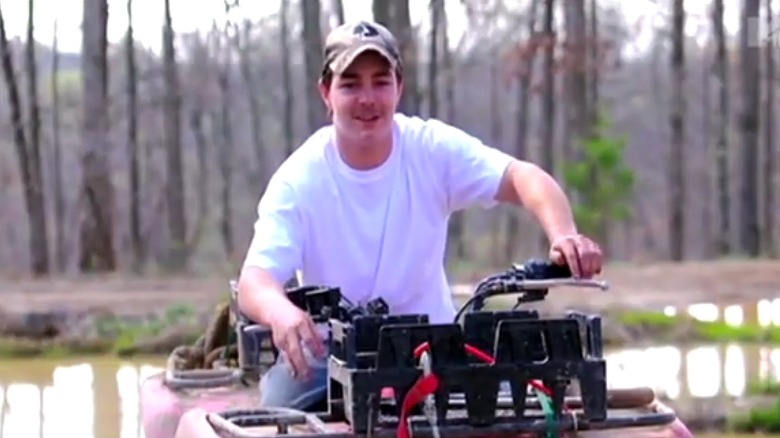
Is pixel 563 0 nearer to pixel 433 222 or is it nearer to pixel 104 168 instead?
pixel 104 168

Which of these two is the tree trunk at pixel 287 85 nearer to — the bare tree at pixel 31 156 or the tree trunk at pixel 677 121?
the bare tree at pixel 31 156

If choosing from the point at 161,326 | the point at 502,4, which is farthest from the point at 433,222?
the point at 502,4

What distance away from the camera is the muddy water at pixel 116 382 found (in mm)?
9883

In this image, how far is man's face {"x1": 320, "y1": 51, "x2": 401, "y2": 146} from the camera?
422cm

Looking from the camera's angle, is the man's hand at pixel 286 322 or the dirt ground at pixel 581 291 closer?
the man's hand at pixel 286 322

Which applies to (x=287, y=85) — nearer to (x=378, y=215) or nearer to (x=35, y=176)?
(x=35, y=176)

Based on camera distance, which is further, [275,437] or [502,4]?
[502,4]

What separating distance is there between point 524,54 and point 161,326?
536 inches

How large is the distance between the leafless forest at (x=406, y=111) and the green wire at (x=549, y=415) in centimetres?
765

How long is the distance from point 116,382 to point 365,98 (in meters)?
7.84

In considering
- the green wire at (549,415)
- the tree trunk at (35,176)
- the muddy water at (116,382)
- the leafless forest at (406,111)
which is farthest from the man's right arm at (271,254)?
the tree trunk at (35,176)

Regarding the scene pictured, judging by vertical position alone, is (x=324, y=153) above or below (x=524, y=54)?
below

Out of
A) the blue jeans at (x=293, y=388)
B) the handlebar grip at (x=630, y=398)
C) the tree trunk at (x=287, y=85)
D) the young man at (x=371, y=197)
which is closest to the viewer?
the handlebar grip at (x=630, y=398)

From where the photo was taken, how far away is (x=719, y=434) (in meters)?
8.99
